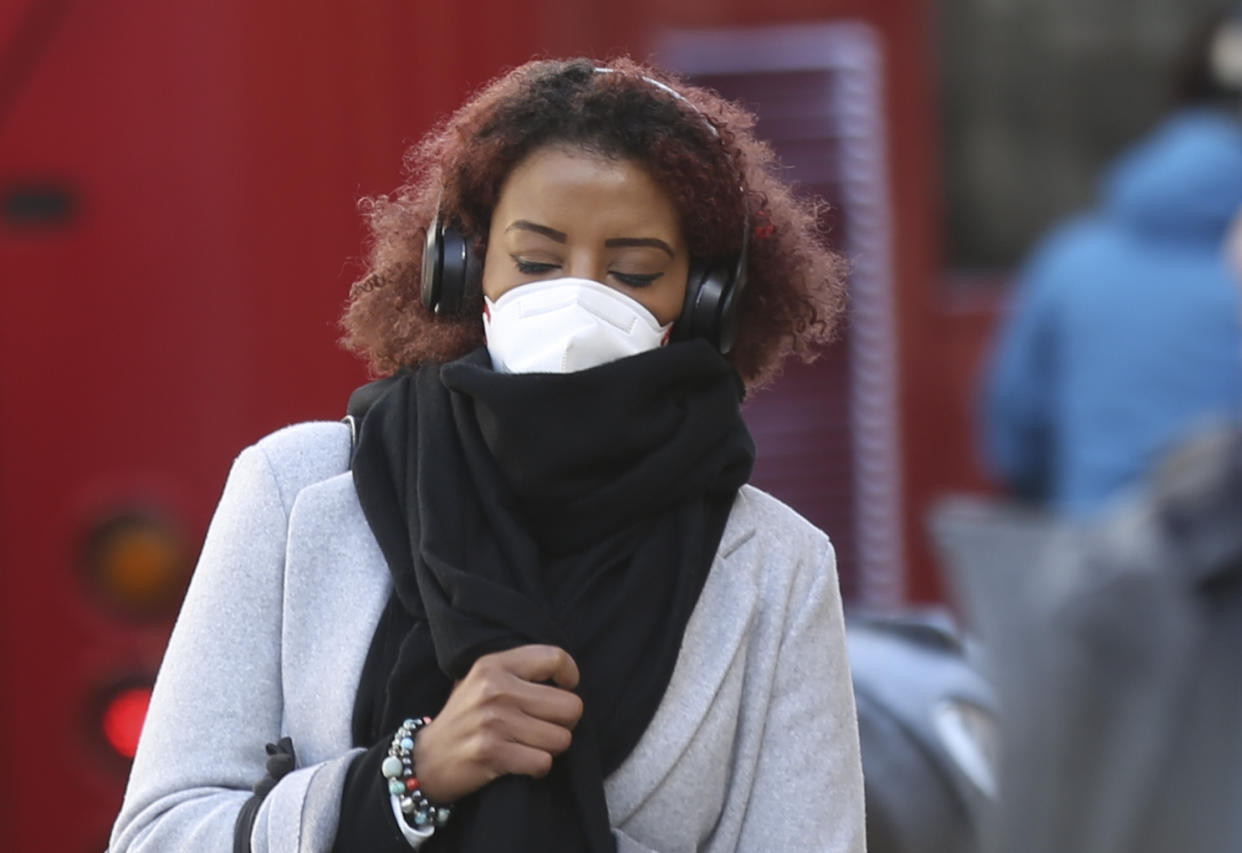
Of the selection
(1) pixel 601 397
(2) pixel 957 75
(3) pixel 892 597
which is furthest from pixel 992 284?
(1) pixel 601 397

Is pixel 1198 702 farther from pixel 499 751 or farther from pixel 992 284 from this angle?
pixel 992 284

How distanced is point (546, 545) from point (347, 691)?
0.70 ft

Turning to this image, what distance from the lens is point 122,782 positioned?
11.1 ft

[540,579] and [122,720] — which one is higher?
[540,579]

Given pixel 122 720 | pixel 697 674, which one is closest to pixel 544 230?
pixel 697 674

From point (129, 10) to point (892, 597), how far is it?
6.91 feet

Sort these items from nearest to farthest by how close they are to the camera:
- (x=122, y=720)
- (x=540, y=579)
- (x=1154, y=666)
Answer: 1. (x=1154, y=666)
2. (x=540, y=579)
3. (x=122, y=720)

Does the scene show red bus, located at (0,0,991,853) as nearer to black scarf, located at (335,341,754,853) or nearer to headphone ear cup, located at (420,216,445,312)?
headphone ear cup, located at (420,216,445,312)

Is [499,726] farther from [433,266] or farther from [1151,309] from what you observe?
[1151,309]

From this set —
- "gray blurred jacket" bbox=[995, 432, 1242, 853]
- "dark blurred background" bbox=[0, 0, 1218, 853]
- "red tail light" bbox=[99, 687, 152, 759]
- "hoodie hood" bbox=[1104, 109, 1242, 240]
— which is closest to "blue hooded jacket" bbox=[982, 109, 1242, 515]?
"hoodie hood" bbox=[1104, 109, 1242, 240]

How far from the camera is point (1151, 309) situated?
4.10 m

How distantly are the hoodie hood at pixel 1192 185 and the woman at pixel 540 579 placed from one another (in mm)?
2272

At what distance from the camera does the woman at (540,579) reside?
1797 millimetres

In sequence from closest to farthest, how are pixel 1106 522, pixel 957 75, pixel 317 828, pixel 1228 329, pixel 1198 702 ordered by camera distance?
1. pixel 1198 702
2. pixel 1106 522
3. pixel 317 828
4. pixel 1228 329
5. pixel 957 75
